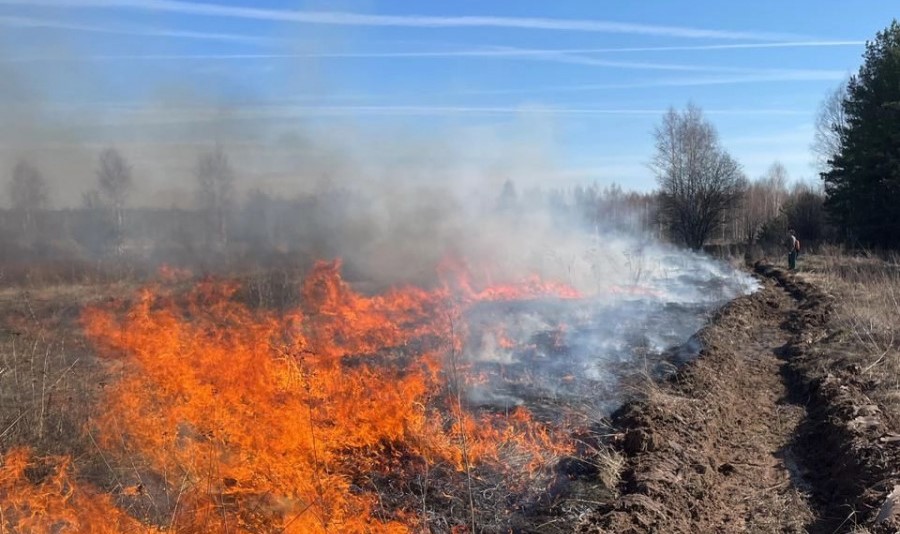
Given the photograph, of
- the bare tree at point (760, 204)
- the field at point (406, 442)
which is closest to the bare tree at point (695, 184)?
the bare tree at point (760, 204)

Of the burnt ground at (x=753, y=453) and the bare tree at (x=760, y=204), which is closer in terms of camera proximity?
the burnt ground at (x=753, y=453)

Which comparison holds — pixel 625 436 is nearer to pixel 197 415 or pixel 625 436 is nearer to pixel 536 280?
A: pixel 197 415

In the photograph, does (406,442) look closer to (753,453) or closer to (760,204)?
(753,453)

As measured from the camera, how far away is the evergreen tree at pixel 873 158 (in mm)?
25375

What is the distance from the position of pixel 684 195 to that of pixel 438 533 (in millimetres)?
37021

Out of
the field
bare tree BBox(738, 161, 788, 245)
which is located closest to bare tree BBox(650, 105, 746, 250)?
bare tree BBox(738, 161, 788, 245)

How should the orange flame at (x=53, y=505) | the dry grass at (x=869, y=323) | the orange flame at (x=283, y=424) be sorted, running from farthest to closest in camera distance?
the dry grass at (x=869, y=323)
the orange flame at (x=283, y=424)
the orange flame at (x=53, y=505)

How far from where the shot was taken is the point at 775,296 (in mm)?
16578

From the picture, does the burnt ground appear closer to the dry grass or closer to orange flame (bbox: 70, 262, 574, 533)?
the dry grass

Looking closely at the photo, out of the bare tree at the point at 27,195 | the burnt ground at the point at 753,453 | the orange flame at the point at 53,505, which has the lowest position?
the burnt ground at the point at 753,453

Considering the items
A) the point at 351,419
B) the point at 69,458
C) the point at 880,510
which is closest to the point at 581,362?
the point at 351,419

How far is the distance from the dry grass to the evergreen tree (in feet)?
27.0

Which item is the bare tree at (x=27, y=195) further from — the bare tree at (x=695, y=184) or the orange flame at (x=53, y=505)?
the bare tree at (x=695, y=184)

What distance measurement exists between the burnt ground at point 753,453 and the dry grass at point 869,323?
30 centimetres
